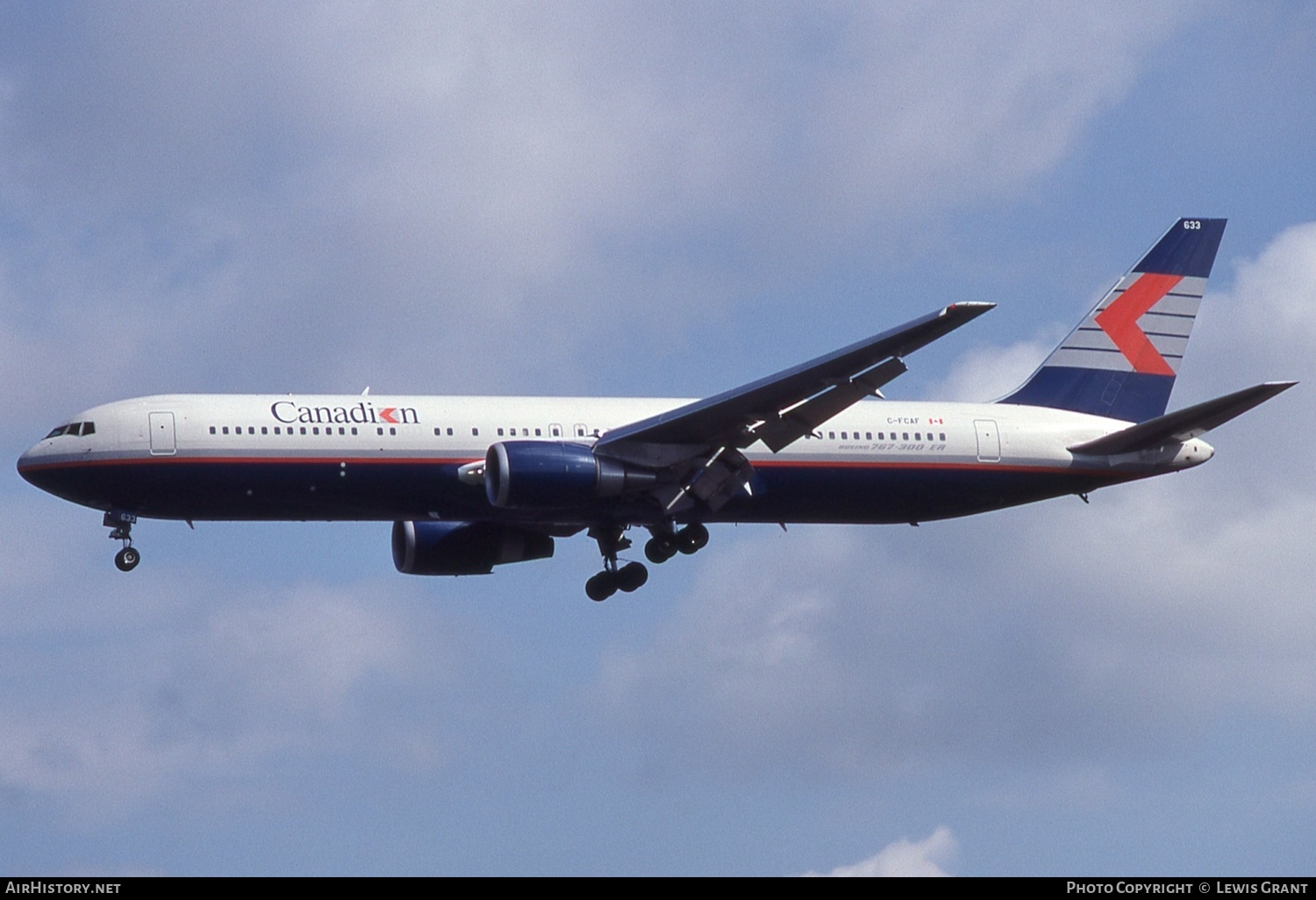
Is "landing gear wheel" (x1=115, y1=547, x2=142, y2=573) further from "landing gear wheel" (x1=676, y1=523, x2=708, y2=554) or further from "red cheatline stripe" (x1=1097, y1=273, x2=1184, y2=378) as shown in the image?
"red cheatline stripe" (x1=1097, y1=273, x2=1184, y2=378)

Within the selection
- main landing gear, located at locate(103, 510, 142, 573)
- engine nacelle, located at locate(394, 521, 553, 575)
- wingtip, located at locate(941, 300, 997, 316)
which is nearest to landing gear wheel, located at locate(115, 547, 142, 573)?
main landing gear, located at locate(103, 510, 142, 573)

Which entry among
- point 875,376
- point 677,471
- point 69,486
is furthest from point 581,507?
point 69,486

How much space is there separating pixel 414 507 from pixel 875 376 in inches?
478

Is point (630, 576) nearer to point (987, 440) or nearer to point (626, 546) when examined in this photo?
point (626, 546)

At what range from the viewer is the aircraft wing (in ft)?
140

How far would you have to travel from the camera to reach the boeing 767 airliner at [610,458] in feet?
150

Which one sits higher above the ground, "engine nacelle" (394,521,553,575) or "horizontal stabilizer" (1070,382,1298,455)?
"engine nacelle" (394,521,553,575)

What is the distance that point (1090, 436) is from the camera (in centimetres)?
5269

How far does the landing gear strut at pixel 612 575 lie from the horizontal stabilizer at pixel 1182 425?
12655mm

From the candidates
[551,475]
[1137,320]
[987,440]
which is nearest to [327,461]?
[551,475]

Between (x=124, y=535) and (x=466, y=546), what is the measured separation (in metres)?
10.7

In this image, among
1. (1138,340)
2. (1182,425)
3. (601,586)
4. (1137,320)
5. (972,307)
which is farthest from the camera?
(1137,320)

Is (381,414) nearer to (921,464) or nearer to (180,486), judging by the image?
(180,486)

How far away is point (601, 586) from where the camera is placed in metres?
52.6
